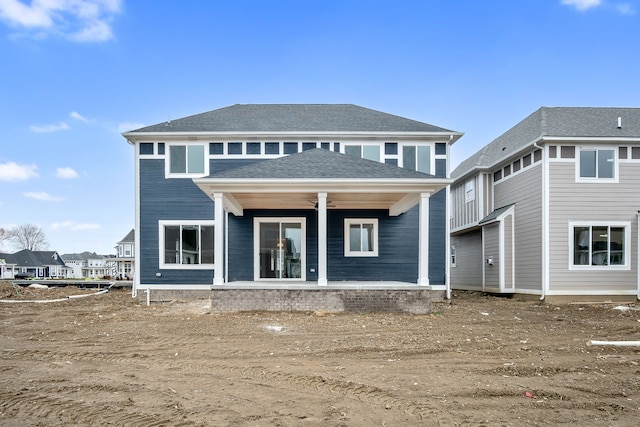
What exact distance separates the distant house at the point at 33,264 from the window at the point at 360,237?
5783cm

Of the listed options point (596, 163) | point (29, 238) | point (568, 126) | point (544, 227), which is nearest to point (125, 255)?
point (29, 238)

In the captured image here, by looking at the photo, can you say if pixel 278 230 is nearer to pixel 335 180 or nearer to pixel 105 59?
pixel 335 180

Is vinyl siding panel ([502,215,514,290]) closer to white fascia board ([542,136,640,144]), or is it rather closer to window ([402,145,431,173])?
white fascia board ([542,136,640,144])

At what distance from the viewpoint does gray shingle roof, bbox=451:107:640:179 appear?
13.4 metres

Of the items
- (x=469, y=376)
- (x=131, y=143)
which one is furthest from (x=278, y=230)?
(x=469, y=376)

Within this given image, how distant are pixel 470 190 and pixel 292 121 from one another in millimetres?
8545

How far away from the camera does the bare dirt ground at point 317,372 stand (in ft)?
12.4

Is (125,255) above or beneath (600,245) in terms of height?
beneath

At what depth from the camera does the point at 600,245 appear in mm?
13336

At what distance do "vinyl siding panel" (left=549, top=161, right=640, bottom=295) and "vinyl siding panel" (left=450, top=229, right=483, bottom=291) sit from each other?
14.2 ft

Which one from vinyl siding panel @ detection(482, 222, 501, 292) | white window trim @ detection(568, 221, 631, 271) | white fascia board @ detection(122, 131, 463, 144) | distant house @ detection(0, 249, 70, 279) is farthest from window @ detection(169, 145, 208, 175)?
distant house @ detection(0, 249, 70, 279)

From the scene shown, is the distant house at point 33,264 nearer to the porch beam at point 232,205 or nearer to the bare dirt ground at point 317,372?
the porch beam at point 232,205

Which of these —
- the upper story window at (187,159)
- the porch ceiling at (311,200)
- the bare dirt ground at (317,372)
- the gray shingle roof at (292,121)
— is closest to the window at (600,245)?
the bare dirt ground at (317,372)

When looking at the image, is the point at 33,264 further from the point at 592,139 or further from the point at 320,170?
the point at 592,139
